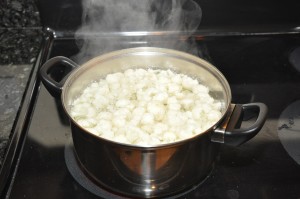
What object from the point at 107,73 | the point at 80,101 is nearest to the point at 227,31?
the point at 107,73

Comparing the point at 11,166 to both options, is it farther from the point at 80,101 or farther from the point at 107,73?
the point at 107,73

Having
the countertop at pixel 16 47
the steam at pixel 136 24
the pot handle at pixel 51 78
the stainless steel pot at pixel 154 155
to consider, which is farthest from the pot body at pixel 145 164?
the steam at pixel 136 24

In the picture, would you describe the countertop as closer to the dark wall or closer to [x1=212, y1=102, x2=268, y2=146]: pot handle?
the dark wall

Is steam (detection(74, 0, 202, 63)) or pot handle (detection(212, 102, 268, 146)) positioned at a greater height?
pot handle (detection(212, 102, 268, 146))

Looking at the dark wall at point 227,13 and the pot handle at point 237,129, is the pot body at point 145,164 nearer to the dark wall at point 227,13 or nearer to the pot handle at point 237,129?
the pot handle at point 237,129

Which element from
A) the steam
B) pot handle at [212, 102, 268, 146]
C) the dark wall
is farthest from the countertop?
pot handle at [212, 102, 268, 146]

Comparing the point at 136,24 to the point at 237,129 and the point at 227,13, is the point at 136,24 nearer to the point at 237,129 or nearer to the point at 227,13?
the point at 227,13

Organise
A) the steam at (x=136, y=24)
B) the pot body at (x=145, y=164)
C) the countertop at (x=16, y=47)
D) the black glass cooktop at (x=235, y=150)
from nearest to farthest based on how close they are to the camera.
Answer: the pot body at (x=145, y=164), the black glass cooktop at (x=235, y=150), the countertop at (x=16, y=47), the steam at (x=136, y=24)

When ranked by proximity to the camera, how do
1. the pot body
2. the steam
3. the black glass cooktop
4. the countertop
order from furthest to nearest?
the steam, the countertop, the black glass cooktop, the pot body
